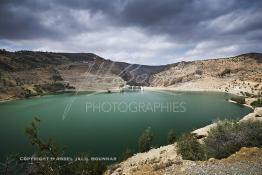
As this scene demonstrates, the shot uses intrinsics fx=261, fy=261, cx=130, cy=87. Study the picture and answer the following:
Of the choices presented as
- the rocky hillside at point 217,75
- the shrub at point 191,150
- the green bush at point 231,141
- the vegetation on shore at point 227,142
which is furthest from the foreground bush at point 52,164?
the rocky hillside at point 217,75

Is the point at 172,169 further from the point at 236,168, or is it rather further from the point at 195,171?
the point at 236,168

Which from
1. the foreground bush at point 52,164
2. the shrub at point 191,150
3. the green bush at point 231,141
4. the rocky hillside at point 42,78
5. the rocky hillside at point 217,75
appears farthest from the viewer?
the rocky hillside at point 217,75

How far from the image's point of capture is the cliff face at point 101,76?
11606 cm

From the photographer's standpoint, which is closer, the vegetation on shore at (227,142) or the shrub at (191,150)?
the vegetation on shore at (227,142)

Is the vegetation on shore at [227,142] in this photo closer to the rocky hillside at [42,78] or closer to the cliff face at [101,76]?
the rocky hillside at [42,78]

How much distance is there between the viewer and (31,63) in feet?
548

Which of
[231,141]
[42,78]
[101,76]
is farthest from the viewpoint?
[101,76]

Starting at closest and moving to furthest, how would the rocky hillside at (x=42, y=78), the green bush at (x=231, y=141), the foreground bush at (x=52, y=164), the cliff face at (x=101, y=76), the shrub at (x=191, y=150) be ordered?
the green bush at (x=231, y=141) < the shrub at (x=191, y=150) < the foreground bush at (x=52, y=164) < the rocky hillside at (x=42, y=78) < the cliff face at (x=101, y=76)

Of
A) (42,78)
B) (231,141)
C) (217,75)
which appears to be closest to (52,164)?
(231,141)

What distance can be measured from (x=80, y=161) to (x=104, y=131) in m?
19.7

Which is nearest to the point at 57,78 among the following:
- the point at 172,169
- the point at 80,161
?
the point at 80,161

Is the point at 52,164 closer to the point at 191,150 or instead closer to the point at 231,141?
the point at 191,150

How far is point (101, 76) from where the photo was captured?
465 ft

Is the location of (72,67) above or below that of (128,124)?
above
